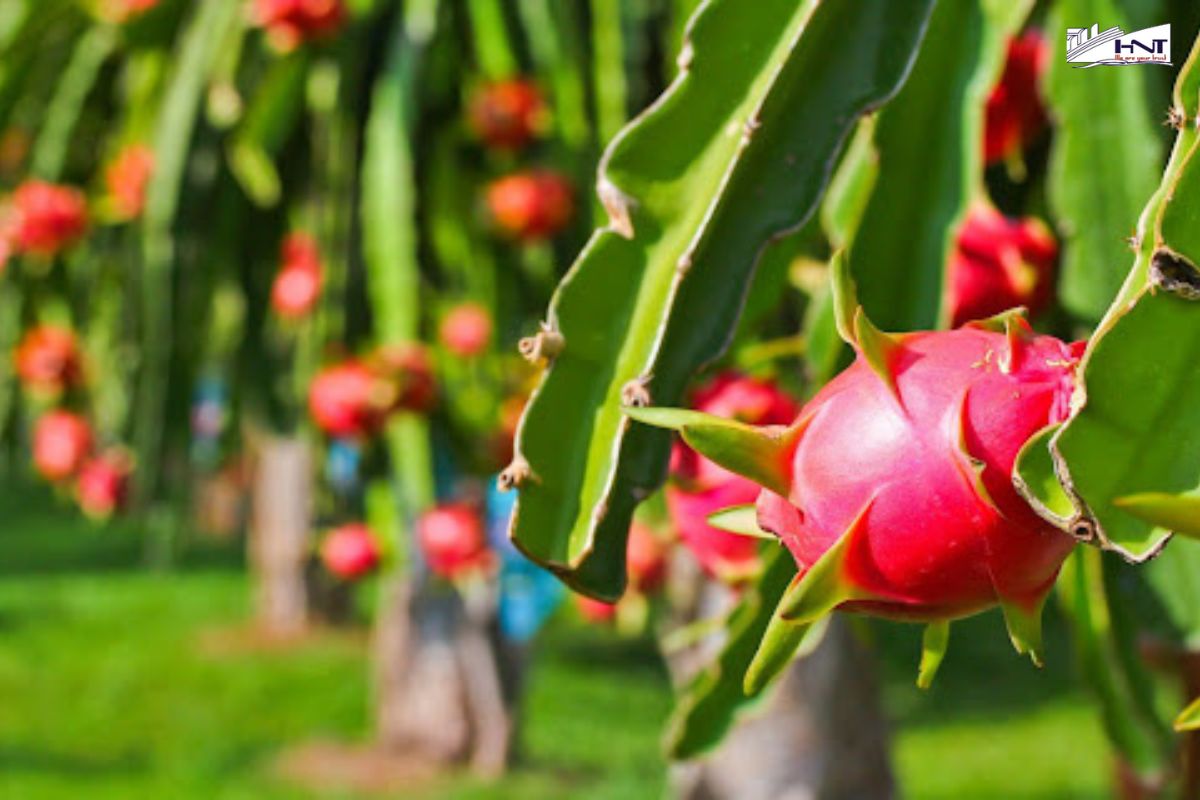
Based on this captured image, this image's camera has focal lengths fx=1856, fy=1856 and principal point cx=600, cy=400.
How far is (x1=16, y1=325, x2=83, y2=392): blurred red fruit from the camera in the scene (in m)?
2.50

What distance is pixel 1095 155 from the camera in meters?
0.97

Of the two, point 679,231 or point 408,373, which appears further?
point 408,373

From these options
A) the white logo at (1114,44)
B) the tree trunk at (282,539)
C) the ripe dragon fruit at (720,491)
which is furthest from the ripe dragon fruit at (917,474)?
the tree trunk at (282,539)

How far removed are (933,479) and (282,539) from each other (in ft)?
21.5

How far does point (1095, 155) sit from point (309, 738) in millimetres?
4774

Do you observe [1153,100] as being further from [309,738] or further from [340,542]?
[309,738]

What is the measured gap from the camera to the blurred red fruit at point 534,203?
6.67 ft

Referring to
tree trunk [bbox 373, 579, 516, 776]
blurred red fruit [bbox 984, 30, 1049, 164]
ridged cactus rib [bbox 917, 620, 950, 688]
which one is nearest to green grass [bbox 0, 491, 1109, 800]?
tree trunk [bbox 373, 579, 516, 776]

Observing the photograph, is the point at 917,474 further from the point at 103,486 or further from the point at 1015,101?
the point at 103,486

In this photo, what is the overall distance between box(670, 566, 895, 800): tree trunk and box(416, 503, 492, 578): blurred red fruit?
1.00ft

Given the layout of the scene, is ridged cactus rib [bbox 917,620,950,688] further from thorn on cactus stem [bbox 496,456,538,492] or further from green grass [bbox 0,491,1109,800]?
green grass [bbox 0,491,1109,800]

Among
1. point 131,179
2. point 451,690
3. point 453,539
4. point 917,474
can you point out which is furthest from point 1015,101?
point 451,690

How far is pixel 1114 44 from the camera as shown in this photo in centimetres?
89

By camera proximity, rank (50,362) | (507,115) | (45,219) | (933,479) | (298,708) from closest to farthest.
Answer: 1. (933,479)
2. (507,115)
3. (45,219)
4. (50,362)
5. (298,708)
